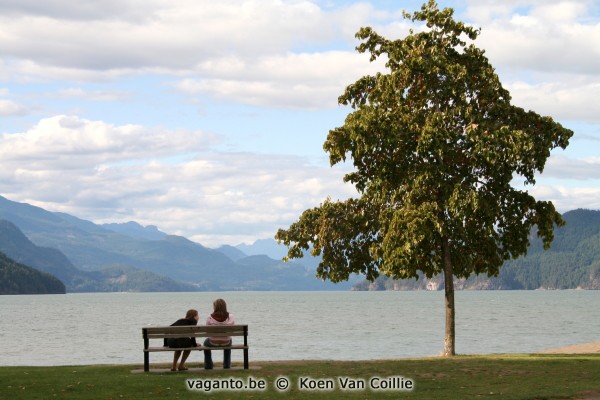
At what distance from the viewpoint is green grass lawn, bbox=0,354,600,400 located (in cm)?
2138

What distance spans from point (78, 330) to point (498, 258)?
8895cm

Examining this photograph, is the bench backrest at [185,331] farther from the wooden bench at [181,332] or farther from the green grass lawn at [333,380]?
the green grass lawn at [333,380]

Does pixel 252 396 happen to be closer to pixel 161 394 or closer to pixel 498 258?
pixel 161 394

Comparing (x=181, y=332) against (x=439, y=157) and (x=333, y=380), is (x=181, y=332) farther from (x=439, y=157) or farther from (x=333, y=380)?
(x=439, y=157)

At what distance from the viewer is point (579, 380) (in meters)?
23.7

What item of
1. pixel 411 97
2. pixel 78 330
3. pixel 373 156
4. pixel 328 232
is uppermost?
pixel 411 97

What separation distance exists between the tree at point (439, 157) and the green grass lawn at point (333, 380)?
5.65m

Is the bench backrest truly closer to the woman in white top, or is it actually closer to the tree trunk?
the woman in white top

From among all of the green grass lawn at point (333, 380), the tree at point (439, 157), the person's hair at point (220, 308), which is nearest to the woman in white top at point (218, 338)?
the person's hair at point (220, 308)

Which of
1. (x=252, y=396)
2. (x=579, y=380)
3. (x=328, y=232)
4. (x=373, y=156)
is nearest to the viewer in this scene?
(x=252, y=396)

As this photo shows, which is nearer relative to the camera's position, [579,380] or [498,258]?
[579,380]

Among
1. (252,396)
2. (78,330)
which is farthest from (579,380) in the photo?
(78,330)

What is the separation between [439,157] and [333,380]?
11504 mm

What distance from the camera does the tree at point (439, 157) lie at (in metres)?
31.4
